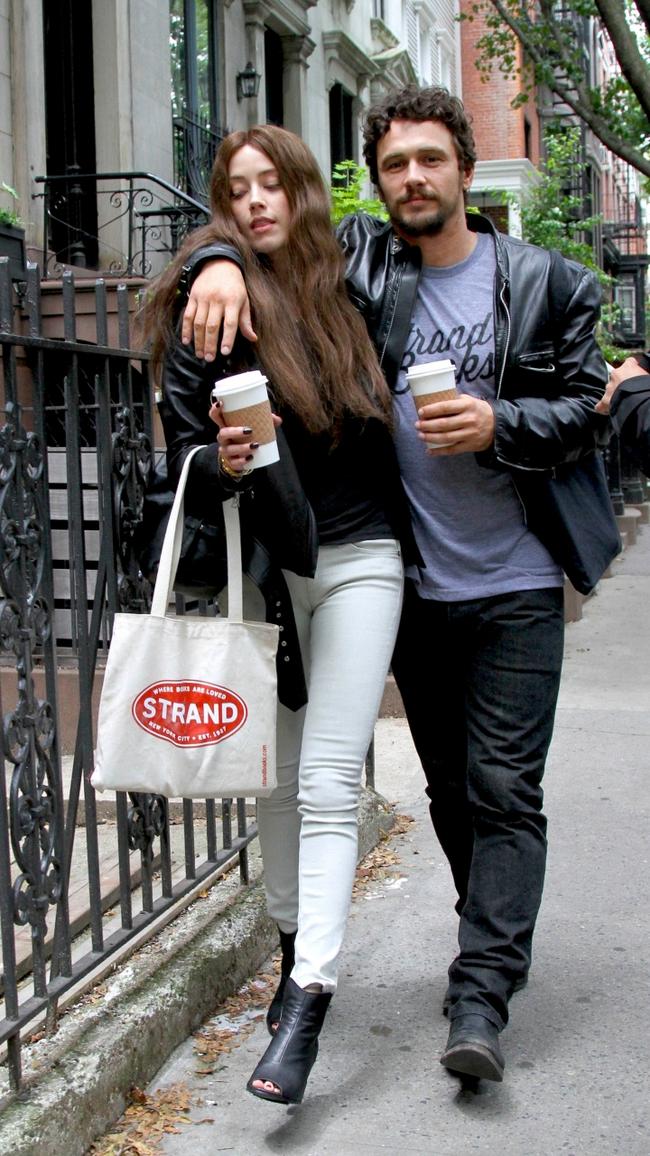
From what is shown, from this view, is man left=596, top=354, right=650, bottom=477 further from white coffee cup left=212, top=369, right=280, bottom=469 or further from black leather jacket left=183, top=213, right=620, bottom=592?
white coffee cup left=212, top=369, right=280, bottom=469

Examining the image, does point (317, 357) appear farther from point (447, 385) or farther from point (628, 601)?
point (628, 601)

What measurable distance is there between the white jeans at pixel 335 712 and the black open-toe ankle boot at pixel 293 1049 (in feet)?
Answer: 0.14

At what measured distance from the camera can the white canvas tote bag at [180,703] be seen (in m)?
2.66

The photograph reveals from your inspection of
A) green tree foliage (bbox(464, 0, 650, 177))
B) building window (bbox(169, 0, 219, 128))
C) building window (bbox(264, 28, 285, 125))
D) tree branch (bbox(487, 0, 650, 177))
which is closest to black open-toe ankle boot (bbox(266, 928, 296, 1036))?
green tree foliage (bbox(464, 0, 650, 177))

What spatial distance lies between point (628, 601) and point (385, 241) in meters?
7.98

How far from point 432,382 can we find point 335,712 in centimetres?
74

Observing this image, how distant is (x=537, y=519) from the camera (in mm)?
2992

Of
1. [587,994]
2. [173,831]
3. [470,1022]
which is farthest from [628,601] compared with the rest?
[470,1022]

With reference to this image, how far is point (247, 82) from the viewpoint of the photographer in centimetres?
1512

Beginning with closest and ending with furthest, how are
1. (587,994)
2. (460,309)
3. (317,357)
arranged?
(317,357), (460,309), (587,994)

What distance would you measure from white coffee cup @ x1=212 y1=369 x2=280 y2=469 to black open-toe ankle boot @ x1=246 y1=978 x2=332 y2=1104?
1115mm

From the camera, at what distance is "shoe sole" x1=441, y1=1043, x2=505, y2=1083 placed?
2.79 metres

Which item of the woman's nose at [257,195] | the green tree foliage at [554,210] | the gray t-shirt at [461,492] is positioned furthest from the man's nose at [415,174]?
the green tree foliage at [554,210]

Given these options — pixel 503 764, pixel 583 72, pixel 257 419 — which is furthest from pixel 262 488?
pixel 583 72
